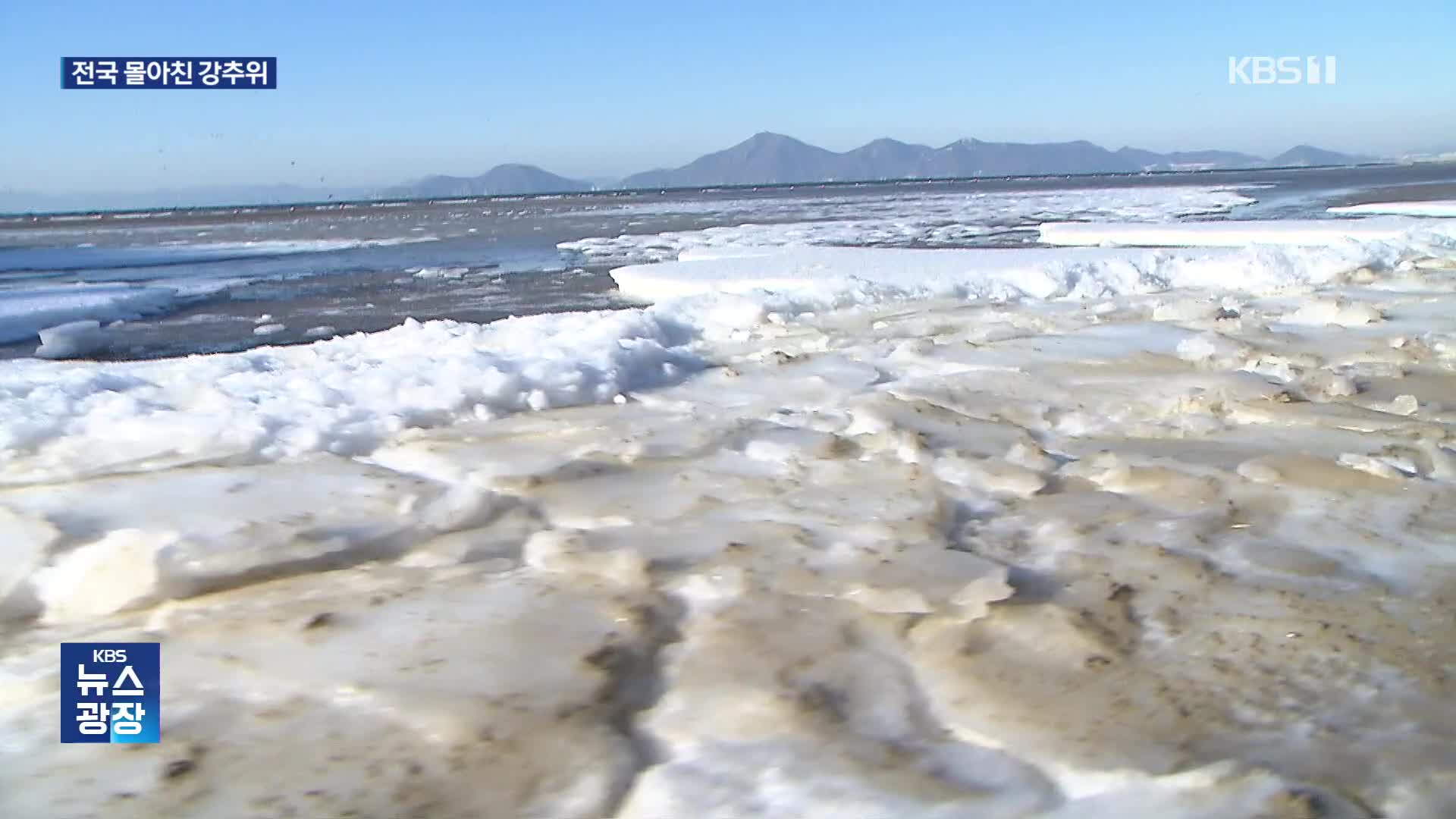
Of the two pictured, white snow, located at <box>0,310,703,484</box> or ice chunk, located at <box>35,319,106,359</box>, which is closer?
white snow, located at <box>0,310,703,484</box>

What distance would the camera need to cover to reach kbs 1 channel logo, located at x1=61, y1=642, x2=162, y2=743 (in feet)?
4.61

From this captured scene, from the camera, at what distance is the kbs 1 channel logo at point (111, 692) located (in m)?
1.41

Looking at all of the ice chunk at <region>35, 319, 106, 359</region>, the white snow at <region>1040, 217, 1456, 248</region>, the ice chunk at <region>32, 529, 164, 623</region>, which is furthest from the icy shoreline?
the white snow at <region>1040, 217, 1456, 248</region>

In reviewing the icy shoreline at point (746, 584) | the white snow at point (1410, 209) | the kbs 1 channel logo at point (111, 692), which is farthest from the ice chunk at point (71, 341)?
the white snow at point (1410, 209)

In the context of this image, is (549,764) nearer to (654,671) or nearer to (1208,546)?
(654,671)

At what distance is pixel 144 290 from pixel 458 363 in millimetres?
8849

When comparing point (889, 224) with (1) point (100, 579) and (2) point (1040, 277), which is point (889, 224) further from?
(1) point (100, 579)

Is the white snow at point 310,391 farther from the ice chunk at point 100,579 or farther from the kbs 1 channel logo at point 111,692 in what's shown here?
the kbs 1 channel logo at point 111,692

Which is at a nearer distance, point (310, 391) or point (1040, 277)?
point (310, 391)

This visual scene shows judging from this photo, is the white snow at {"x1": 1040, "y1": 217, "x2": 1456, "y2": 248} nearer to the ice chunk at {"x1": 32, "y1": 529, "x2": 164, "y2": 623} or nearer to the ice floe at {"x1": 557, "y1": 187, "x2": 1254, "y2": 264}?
the ice floe at {"x1": 557, "y1": 187, "x2": 1254, "y2": 264}

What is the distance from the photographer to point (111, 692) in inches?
57.6

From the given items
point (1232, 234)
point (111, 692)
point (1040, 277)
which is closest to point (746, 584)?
point (111, 692)

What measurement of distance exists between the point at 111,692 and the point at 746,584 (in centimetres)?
100

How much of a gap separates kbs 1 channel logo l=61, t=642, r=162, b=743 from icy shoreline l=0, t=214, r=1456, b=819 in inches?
1.1
